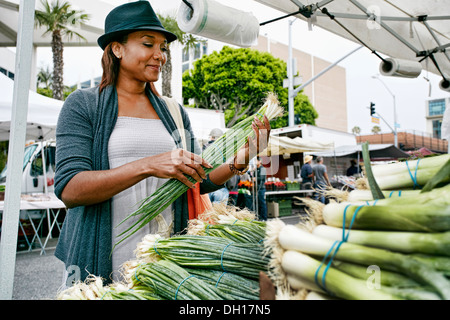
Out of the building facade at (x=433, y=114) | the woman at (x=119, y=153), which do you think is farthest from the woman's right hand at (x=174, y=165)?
the building facade at (x=433, y=114)

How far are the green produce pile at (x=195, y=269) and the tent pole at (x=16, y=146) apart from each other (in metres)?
0.71

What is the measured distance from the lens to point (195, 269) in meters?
1.04

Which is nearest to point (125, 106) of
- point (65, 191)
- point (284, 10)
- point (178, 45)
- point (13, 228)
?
point (65, 191)

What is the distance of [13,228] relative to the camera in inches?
62.9

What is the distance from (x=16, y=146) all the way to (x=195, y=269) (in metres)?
1.14

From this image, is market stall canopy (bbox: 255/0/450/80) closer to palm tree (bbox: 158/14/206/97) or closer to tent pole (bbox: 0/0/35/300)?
tent pole (bbox: 0/0/35/300)

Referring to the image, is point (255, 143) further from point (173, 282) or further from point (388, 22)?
point (388, 22)

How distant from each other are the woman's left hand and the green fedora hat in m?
0.63

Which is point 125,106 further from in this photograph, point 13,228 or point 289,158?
point 289,158

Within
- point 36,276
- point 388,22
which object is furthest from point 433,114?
point 36,276

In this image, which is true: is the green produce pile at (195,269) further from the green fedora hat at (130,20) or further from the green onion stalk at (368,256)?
the green fedora hat at (130,20)

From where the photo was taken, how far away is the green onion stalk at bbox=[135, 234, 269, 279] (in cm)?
94

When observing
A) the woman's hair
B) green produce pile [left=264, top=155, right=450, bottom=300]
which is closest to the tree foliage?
the woman's hair
